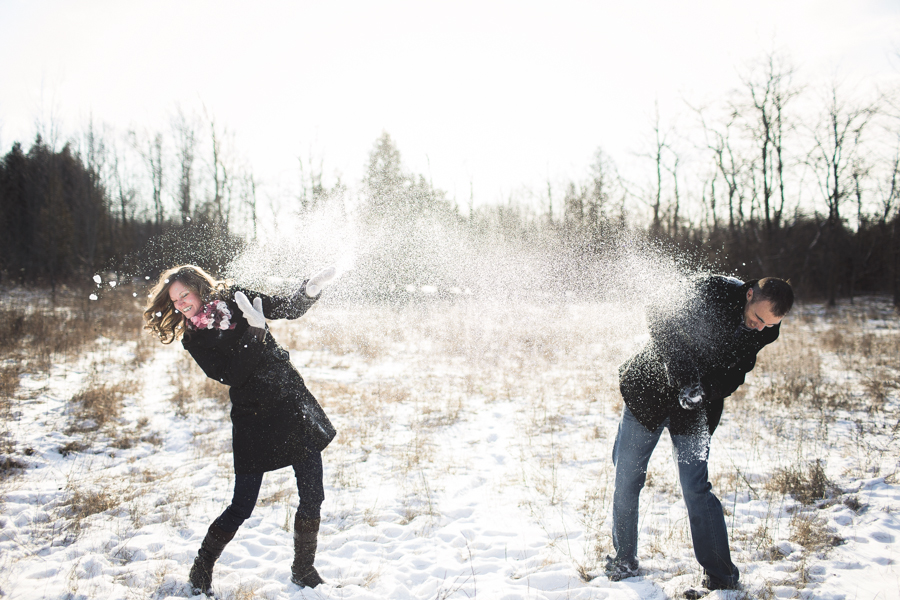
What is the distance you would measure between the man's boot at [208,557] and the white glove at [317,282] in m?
1.41

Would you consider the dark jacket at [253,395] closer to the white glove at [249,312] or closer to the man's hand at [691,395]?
the white glove at [249,312]

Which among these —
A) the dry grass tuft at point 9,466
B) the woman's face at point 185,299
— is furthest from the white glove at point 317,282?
the dry grass tuft at point 9,466

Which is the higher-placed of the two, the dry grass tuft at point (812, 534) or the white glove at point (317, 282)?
the white glove at point (317, 282)

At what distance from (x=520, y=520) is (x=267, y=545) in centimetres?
191

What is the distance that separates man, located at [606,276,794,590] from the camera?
2.28 m

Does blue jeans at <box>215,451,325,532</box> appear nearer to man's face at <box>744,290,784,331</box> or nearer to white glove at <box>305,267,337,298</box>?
white glove at <box>305,267,337,298</box>

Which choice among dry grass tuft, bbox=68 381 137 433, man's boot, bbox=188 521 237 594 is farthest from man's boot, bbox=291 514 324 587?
dry grass tuft, bbox=68 381 137 433

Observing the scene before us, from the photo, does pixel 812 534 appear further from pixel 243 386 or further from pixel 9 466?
pixel 9 466

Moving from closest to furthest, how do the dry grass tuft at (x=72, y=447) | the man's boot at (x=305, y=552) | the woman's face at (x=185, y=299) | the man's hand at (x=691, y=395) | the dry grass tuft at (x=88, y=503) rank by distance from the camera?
1. the man's hand at (x=691, y=395)
2. the woman's face at (x=185, y=299)
3. the man's boot at (x=305, y=552)
4. the dry grass tuft at (x=88, y=503)
5. the dry grass tuft at (x=72, y=447)

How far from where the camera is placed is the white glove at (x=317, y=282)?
8.91ft

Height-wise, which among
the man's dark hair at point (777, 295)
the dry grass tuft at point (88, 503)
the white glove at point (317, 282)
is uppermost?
the white glove at point (317, 282)

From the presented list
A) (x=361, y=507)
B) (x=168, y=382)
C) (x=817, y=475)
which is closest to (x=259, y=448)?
(x=361, y=507)

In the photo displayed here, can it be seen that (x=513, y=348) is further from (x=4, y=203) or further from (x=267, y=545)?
(x=4, y=203)

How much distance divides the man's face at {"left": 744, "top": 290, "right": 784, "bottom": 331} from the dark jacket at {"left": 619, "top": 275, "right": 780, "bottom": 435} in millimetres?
34
